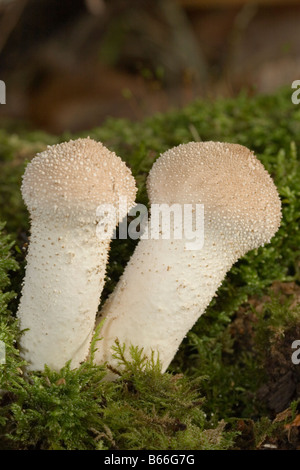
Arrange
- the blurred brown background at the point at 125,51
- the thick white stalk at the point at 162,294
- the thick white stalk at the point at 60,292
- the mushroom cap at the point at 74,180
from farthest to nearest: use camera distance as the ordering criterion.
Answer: the blurred brown background at the point at 125,51, the thick white stalk at the point at 162,294, the thick white stalk at the point at 60,292, the mushroom cap at the point at 74,180

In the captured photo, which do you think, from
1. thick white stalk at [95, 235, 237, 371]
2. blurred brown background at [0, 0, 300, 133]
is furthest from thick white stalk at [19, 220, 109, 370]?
blurred brown background at [0, 0, 300, 133]

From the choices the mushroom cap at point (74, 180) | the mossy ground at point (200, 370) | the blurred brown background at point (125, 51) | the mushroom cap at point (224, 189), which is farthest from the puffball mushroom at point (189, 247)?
the blurred brown background at point (125, 51)

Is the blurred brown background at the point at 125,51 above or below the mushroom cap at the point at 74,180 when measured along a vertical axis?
above

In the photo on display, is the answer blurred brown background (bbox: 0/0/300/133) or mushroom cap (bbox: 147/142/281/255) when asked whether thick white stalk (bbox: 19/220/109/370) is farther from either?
blurred brown background (bbox: 0/0/300/133)

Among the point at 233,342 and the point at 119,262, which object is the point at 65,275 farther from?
the point at 233,342

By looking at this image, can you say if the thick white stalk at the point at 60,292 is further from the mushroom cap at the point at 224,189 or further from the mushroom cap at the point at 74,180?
the mushroom cap at the point at 224,189

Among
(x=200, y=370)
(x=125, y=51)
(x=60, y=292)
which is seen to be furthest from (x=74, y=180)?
(x=125, y=51)

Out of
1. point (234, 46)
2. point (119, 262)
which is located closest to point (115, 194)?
point (119, 262)
